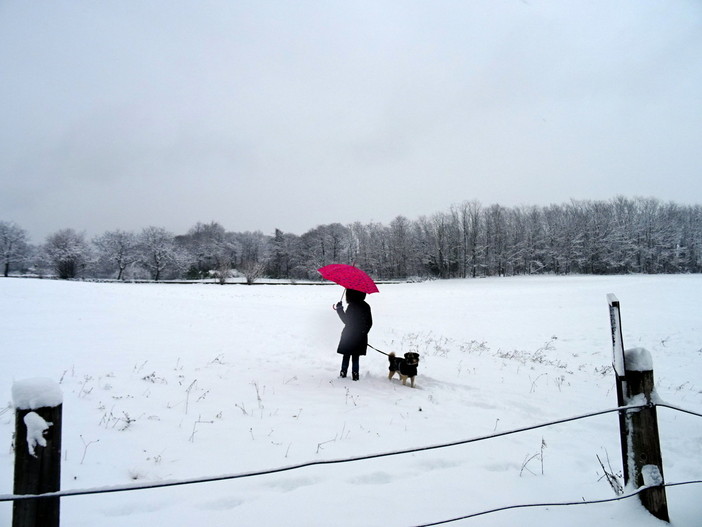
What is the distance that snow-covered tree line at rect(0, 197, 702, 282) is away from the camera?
53.1 meters

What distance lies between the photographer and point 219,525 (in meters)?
2.64

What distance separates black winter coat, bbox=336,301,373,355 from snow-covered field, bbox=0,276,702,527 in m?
0.76

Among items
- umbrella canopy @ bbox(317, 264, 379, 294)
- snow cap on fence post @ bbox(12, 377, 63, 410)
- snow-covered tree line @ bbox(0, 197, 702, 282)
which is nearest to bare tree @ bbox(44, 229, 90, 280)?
snow-covered tree line @ bbox(0, 197, 702, 282)

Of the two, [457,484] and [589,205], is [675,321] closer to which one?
[457,484]

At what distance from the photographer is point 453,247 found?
2349 inches

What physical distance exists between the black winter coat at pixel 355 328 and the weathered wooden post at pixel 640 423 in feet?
15.2

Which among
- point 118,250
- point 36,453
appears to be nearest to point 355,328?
point 36,453

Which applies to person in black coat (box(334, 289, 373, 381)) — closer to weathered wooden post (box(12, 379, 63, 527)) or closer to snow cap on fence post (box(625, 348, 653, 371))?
snow cap on fence post (box(625, 348, 653, 371))

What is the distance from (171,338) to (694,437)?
1172cm

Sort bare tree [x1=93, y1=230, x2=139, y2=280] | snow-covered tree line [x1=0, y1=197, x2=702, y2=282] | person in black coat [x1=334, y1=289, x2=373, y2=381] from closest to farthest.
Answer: person in black coat [x1=334, y1=289, x2=373, y2=381] → snow-covered tree line [x1=0, y1=197, x2=702, y2=282] → bare tree [x1=93, y1=230, x2=139, y2=280]

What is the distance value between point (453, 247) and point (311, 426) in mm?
58528

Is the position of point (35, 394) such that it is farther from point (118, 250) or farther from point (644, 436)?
point (118, 250)

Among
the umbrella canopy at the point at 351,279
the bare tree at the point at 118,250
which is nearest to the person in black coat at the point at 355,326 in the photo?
the umbrella canopy at the point at 351,279

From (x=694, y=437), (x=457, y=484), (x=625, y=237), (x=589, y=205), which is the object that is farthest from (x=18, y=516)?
(x=589, y=205)
